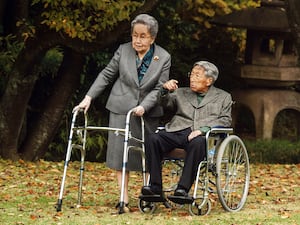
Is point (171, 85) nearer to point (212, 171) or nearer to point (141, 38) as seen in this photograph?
point (141, 38)

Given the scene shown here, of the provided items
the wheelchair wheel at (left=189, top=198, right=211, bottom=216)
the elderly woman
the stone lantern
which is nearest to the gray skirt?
the elderly woman

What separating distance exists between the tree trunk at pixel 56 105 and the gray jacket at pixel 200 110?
4.66 m

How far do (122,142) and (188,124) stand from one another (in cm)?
54

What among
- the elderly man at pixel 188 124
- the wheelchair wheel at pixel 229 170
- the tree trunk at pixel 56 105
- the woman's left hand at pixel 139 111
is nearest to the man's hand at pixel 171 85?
the elderly man at pixel 188 124

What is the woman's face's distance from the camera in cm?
716

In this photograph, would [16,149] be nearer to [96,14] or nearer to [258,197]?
[96,14]

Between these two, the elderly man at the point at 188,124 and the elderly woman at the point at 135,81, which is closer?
the elderly man at the point at 188,124

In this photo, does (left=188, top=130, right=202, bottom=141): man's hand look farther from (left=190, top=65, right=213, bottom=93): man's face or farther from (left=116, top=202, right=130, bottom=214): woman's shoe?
(left=116, top=202, right=130, bottom=214): woman's shoe

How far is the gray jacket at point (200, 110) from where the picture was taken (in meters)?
7.17

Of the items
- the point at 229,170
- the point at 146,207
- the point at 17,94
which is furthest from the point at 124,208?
the point at 17,94

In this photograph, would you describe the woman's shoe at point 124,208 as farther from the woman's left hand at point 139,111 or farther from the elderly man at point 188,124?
the woman's left hand at point 139,111

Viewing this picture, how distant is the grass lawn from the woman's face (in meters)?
1.24

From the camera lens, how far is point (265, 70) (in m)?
14.0

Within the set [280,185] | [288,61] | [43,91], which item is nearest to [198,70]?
[280,185]
